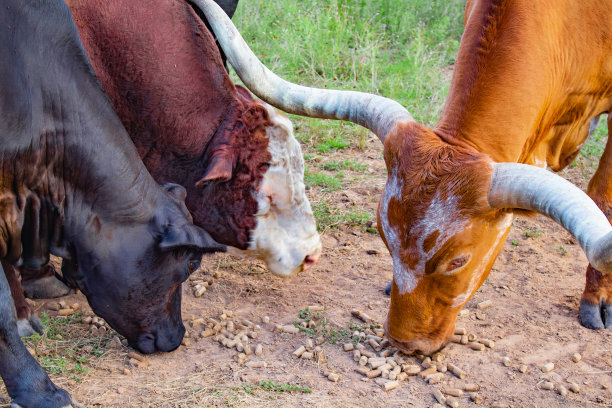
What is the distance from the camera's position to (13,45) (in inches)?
117

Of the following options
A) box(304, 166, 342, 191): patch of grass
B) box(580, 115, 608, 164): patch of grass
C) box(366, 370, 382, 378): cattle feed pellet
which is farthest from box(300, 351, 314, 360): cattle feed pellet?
box(580, 115, 608, 164): patch of grass

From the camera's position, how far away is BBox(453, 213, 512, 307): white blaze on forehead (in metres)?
3.30

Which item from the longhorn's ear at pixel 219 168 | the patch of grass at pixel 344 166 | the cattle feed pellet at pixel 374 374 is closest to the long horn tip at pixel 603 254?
the cattle feed pellet at pixel 374 374

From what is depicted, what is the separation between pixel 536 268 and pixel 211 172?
2423 mm

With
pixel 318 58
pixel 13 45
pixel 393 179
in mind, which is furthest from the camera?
pixel 318 58

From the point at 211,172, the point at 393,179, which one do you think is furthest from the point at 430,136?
the point at 211,172

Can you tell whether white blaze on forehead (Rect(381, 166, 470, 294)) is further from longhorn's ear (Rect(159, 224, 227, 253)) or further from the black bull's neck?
the black bull's neck

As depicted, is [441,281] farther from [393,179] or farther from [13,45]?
[13,45]

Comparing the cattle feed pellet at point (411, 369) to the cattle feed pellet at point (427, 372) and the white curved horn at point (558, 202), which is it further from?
the white curved horn at point (558, 202)

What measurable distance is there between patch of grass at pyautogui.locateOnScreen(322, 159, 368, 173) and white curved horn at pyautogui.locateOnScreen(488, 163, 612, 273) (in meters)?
3.15

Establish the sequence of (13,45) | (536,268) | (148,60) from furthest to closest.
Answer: (536,268) → (148,60) → (13,45)

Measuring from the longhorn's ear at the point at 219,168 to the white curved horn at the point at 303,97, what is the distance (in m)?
0.40

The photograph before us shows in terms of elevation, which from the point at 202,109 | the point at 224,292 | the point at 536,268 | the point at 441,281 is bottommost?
the point at 224,292

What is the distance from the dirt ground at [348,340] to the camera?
3338mm
